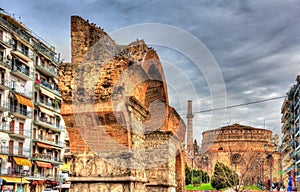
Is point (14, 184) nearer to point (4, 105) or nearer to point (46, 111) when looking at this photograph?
point (4, 105)

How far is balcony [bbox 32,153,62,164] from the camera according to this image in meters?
35.6

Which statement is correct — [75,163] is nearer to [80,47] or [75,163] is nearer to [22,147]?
[80,47]

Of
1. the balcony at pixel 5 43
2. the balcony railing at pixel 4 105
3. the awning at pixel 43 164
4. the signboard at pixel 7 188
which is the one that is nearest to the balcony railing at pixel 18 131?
the balcony railing at pixel 4 105

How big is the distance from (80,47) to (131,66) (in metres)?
1.40

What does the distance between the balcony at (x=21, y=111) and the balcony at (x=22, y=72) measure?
8.15ft

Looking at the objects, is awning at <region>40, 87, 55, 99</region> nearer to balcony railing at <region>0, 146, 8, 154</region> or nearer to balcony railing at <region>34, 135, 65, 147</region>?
balcony railing at <region>34, 135, 65, 147</region>

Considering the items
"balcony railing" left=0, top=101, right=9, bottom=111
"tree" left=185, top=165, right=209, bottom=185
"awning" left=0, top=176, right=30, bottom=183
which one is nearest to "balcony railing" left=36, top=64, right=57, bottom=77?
"balcony railing" left=0, top=101, right=9, bottom=111

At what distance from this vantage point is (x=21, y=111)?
33688 millimetres

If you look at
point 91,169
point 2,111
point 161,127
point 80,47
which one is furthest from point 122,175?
point 2,111

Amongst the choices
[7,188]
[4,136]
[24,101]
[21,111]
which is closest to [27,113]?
[21,111]

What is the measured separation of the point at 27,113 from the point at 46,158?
5034mm

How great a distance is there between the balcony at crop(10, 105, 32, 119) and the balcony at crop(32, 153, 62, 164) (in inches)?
138

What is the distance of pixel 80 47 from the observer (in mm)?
10461

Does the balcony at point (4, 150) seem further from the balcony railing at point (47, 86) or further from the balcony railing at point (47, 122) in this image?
the balcony railing at point (47, 86)
